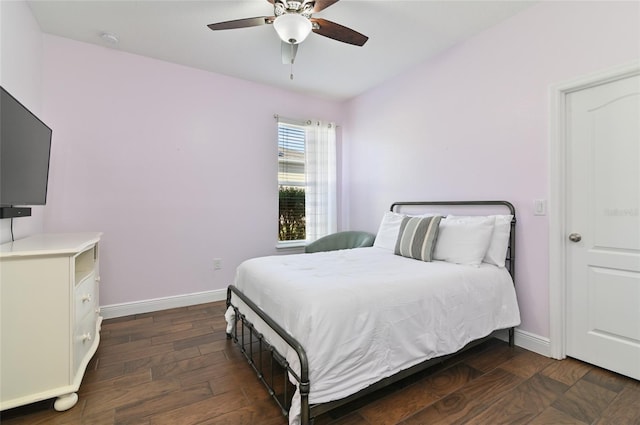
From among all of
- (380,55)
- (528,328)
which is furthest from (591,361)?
(380,55)

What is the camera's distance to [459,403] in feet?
5.65

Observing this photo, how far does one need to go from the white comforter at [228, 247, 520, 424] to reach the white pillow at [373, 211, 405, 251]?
61cm

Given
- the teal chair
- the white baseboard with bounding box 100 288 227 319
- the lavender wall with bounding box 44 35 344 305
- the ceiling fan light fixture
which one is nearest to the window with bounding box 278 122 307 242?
the lavender wall with bounding box 44 35 344 305

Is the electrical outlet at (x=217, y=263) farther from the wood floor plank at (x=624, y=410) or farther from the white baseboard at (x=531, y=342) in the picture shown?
the wood floor plank at (x=624, y=410)

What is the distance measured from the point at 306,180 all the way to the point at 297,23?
95.2 inches

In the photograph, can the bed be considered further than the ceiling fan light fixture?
No

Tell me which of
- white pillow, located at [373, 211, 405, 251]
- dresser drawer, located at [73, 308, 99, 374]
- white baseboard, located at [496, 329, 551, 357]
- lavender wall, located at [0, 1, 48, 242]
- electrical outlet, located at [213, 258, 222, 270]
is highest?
lavender wall, located at [0, 1, 48, 242]

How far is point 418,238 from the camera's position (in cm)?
259

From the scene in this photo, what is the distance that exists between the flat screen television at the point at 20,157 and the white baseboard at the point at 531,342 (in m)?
3.64

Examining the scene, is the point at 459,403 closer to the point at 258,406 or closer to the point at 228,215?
the point at 258,406

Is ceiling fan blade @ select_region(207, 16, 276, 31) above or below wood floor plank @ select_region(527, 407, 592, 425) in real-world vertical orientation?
above

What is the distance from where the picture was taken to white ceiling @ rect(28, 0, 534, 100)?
237cm

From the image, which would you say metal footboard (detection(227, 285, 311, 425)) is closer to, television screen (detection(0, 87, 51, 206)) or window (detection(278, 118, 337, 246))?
television screen (detection(0, 87, 51, 206))

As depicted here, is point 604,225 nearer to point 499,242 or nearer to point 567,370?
point 499,242
